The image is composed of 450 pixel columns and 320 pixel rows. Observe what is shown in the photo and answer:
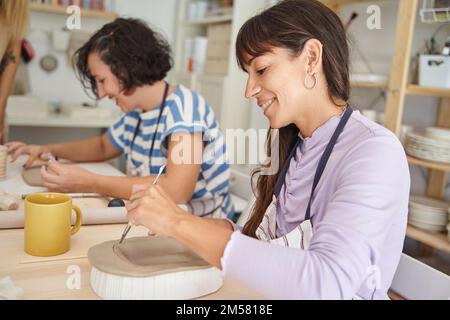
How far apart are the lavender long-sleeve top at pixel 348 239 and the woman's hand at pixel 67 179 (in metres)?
0.74

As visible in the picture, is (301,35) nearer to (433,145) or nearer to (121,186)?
(121,186)

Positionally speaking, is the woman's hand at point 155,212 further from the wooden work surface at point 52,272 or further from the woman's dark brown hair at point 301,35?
the woman's dark brown hair at point 301,35

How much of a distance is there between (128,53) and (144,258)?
97 centimetres

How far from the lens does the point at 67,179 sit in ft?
4.42

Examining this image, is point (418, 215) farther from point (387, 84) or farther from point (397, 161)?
point (397, 161)

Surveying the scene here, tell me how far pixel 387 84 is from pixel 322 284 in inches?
70.0

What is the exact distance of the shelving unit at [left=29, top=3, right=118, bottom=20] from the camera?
10.4 ft

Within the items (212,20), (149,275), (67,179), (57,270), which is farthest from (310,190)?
(212,20)

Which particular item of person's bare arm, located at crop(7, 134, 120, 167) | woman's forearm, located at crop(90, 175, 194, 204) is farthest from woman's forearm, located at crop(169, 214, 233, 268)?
person's bare arm, located at crop(7, 134, 120, 167)

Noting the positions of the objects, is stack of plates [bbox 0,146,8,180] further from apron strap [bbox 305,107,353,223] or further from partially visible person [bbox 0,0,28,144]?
apron strap [bbox 305,107,353,223]


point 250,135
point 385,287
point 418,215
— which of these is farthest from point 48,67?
point 385,287

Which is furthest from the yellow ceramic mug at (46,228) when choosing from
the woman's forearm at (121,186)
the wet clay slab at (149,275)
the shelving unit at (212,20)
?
the shelving unit at (212,20)

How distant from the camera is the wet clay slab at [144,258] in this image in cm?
74

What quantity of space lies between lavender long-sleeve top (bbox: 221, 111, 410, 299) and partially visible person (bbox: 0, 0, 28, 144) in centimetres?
143
